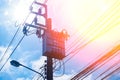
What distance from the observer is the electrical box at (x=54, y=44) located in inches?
760

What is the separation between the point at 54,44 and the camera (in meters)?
19.6

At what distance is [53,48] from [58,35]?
83 centimetres

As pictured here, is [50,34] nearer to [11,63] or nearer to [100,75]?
[11,63]

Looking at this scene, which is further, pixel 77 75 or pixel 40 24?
pixel 40 24

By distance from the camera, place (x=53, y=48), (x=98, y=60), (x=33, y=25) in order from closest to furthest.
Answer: (x=98, y=60) < (x=53, y=48) < (x=33, y=25)

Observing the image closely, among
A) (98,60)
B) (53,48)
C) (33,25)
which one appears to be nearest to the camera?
(98,60)

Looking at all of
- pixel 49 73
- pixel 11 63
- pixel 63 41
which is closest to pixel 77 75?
pixel 49 73

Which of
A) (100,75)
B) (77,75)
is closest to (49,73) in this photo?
(77,75)

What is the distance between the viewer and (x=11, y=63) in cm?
1978

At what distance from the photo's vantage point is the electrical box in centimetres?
1931

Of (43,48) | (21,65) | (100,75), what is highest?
(100,75)

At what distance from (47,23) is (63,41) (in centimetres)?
136

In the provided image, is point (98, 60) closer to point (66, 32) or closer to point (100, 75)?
point (100, 75)

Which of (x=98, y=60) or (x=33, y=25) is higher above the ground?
(x=98, y=60)
